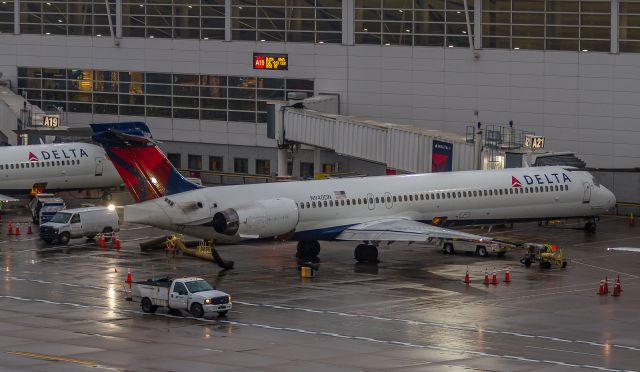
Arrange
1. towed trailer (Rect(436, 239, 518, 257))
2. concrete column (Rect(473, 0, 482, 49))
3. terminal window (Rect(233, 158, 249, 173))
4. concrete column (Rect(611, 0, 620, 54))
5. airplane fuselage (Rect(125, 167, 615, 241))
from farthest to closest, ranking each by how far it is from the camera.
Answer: terminal window (Rect(233, 158, 249, 173)) < concrete column (Rect(473, 0, 482, 49)) < concrete column (Rect(611, 0, 620, 54)) < towed trailer (Rect(436, 239, 518, 257)) < airplane fuselage (Rect(125, 167, 615, 241))

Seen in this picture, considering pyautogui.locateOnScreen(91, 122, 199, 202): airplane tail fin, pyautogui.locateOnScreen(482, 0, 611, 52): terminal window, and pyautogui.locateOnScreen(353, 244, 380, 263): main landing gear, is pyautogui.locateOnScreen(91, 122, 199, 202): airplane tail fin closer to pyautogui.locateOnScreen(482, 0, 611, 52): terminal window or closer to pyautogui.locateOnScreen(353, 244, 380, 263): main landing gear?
pyautogui.locateOnScreen(353, 244, 380, 263): main landing gear

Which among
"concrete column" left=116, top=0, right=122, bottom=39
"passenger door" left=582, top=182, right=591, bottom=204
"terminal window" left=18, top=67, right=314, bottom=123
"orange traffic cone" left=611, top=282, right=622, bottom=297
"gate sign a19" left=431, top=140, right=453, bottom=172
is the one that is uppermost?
"concrete column" left=116, top=0, right=122, bottom=39

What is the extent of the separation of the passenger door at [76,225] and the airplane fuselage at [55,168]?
16178 mm

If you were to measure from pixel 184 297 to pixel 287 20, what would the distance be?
53.1 meters

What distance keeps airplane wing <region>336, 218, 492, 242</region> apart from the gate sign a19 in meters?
15.1

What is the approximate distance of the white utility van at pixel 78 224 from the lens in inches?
2972

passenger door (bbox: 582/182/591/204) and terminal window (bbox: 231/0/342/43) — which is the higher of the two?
terminal window (bbox: 231/0/342/43)

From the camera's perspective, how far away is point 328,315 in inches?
2122

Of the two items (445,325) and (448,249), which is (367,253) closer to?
(448,249)

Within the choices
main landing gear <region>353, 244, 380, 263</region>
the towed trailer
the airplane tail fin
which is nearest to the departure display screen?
the towed trailer

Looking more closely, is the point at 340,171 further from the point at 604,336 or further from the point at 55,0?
the point at 604,336

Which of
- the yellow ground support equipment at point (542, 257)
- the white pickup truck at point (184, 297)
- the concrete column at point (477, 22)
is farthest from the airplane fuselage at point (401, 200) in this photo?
the concrete column at point (477, 22)

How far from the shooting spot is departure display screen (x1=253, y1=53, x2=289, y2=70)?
104250 millimetres

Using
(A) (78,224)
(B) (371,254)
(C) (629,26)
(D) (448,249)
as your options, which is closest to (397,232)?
(B) (371,254)
